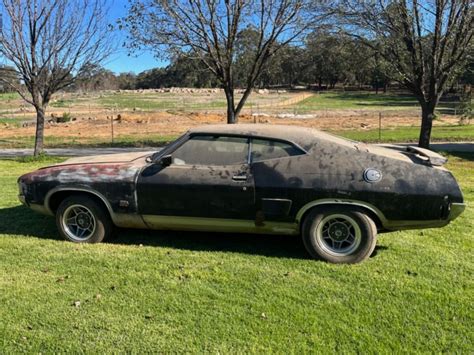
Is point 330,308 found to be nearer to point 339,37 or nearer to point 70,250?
point 70,250

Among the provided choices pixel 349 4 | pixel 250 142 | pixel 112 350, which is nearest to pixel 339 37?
pixel 349 4

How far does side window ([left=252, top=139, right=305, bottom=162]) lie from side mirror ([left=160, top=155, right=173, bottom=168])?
863mm

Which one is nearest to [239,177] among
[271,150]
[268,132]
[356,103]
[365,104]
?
[271,150]

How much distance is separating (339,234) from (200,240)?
5.23 ft

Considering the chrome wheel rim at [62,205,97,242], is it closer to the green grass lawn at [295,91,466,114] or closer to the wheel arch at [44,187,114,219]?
the wheel arch at [44,187,114,219]

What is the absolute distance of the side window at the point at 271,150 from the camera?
4691 mm

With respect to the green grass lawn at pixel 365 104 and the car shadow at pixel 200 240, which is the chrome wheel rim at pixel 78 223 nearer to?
the car shadow at pixel 200 240

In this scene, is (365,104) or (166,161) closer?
(166,161)

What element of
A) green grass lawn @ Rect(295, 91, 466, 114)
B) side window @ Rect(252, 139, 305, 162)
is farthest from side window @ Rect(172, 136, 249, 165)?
green grass lawn @ Rect(295, 91, 466, 114)

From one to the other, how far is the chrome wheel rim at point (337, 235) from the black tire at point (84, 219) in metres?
2.27

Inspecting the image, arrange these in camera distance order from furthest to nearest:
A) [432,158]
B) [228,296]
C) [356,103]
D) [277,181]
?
[356,103] → [432,158] → [277,181] → [228,296]

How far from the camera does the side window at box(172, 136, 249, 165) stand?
481cm

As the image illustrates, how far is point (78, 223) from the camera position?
5.26 meters

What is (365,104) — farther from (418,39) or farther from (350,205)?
(350,205)
